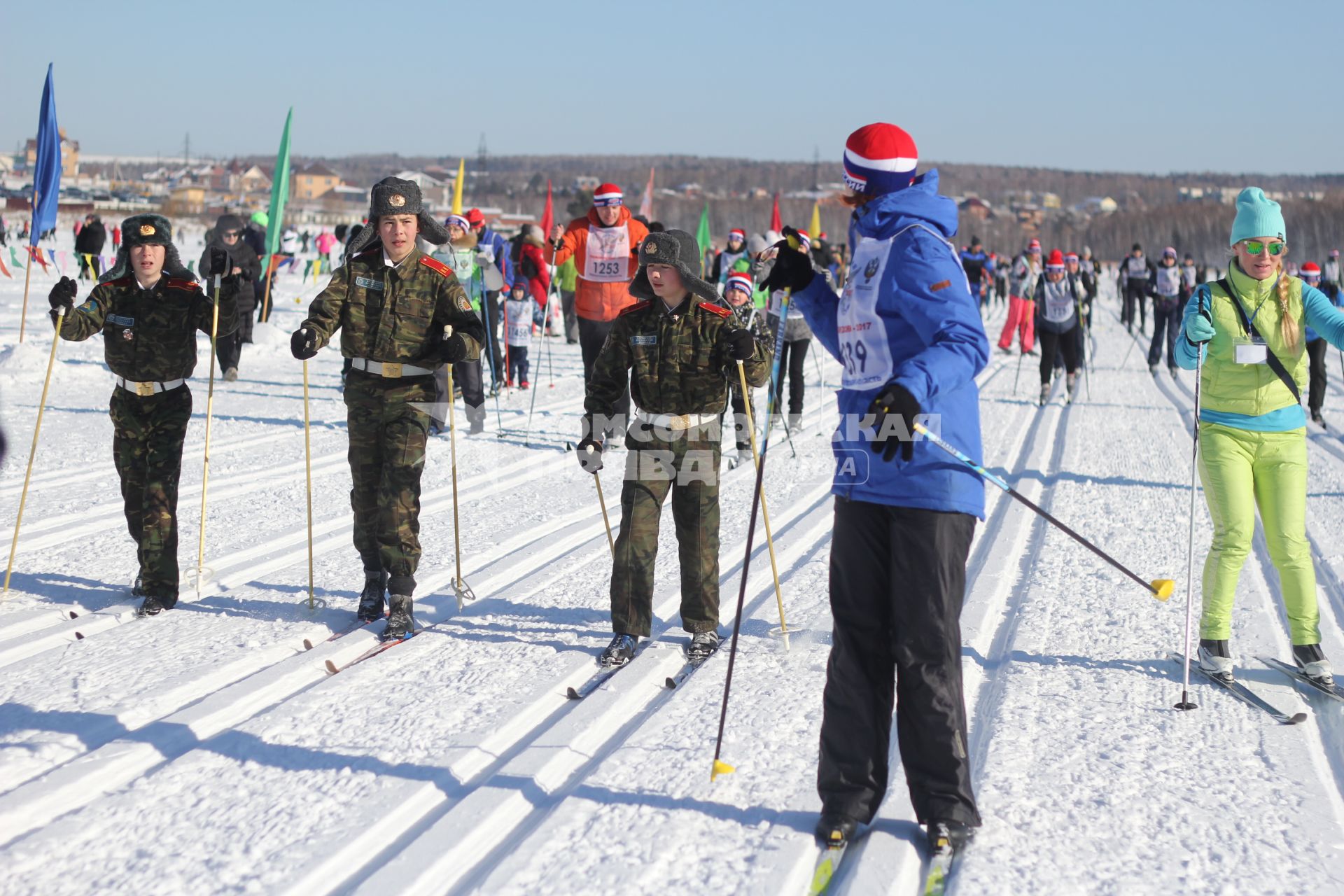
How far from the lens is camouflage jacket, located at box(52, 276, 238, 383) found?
196 inches

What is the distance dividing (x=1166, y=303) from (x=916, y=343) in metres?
15.4

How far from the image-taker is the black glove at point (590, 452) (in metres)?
4.69

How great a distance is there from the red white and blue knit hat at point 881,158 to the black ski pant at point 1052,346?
1071 cm

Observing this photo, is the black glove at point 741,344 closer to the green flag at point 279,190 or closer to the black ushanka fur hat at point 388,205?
the black ushanka fur hat at point 388,205

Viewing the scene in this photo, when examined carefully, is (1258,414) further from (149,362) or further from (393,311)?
(149,362)

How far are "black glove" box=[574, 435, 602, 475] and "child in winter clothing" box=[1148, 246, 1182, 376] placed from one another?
537 inches

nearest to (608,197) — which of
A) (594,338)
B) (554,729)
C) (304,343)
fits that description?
(594,338)

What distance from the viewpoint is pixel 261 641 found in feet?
15.4

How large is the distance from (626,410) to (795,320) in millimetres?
2490

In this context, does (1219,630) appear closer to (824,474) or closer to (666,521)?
(666,521)

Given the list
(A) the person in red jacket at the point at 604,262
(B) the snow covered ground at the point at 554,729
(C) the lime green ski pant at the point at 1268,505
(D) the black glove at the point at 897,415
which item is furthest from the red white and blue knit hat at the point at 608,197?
(D) the black glove at the point at 897,415

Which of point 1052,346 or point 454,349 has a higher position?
point 454,349

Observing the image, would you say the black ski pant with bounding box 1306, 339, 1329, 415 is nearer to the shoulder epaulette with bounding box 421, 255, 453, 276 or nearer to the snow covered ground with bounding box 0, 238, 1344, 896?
the snow covered ground with bounding box 0, 238, 1344, 896

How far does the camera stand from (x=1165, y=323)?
58.7ft
